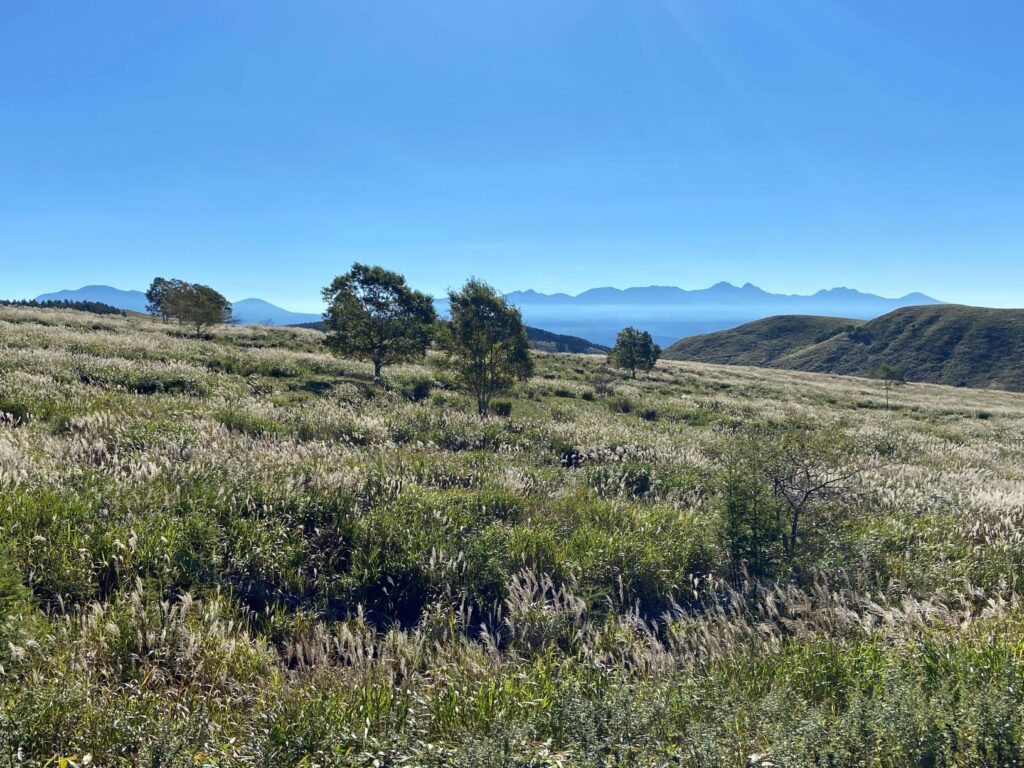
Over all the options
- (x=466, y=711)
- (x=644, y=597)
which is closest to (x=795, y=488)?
(x=644, y=597)

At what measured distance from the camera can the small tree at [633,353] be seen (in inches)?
1676

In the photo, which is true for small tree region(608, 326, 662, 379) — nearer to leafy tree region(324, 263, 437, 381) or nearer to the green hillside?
leafy tree region(324, 263, 437, 381)

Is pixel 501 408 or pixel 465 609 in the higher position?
pixel 501 408

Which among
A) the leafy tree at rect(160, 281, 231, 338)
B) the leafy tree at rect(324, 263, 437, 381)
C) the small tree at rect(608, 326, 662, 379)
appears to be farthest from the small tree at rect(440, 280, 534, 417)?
the leafy tree at rect(160, 281, 231, 338)

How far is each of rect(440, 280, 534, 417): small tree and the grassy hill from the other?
135 metres

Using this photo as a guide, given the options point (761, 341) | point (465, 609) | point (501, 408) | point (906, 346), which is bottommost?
point (465, 609)

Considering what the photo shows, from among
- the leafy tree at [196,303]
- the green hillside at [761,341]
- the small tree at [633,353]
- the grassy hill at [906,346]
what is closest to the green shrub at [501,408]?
the small tree at [633,353]

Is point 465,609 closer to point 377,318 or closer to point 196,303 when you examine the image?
point 377,318

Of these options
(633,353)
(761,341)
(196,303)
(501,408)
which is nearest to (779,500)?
(501,408)

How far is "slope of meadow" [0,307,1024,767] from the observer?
2848 mm

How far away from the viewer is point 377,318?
26250 mm

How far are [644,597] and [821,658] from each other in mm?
1830

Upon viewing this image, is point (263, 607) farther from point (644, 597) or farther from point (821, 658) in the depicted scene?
point (821, 658)

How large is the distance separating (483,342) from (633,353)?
2546cm
